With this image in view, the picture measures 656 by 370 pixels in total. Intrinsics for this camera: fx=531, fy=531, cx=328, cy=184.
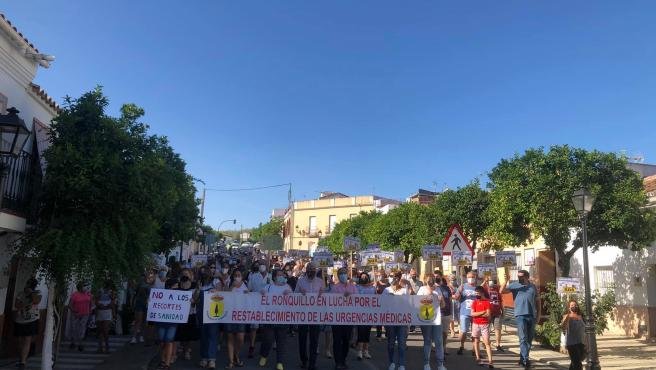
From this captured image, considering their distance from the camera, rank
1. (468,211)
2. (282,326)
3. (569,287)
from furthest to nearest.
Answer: (468,211) → (569,287) → (282,326)

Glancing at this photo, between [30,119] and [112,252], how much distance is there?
4.39 metres

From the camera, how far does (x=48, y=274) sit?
928 cm

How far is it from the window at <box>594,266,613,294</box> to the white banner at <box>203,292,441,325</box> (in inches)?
424

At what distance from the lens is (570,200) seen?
48.4 feet

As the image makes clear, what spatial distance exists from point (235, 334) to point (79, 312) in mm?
4136

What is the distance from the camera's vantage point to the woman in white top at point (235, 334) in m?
10.5

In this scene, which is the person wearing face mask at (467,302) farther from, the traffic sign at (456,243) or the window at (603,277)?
the window at (603,277)

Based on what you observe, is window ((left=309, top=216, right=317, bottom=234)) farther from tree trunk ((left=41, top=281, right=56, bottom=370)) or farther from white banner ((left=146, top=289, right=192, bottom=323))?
tree trunk ((left=41, top=281, right=56, bottom=370))

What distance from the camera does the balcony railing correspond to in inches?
378

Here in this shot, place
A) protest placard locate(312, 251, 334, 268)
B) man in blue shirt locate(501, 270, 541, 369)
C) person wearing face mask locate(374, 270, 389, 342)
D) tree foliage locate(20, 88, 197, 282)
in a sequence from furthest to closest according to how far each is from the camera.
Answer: protest placard locate(312, 251, 334, 268) → person wearing face mask locate(374, 270, 389, 342) → man in blue shirt locate(501, 270, 541, 369) → tree foliage locate(20, 88, 197, 282)

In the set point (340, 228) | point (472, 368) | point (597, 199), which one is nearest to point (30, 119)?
point (472, 368)

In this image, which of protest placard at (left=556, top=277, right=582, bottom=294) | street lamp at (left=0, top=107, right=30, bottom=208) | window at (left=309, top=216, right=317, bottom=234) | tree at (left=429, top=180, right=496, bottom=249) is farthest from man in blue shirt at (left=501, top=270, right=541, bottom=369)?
window at (left=309, top=216, right=317, bottom=234)

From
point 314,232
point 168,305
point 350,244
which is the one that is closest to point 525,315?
point 168,305

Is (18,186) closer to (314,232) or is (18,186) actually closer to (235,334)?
(235,334)
